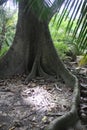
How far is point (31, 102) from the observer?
15.7 ft

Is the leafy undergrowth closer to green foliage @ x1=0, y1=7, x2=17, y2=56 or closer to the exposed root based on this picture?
the exposed root

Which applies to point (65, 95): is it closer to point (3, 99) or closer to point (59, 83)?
point (59, 83)

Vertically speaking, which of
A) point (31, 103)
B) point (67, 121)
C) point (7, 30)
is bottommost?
point (67, 121)

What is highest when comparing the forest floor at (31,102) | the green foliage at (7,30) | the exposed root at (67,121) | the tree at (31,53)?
the green foliage at (7,30)

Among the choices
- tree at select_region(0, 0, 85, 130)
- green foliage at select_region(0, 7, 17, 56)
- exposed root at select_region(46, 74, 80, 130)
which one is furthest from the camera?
green foliage at select_region(0, 7, 17, 56)

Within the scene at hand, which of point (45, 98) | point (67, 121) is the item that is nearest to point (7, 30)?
point (45, 98)

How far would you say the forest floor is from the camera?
3.92 m

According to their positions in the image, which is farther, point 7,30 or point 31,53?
point 7,30

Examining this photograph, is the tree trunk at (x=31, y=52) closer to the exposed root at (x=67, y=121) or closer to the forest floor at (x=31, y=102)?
the forest floor at (x=31, y=102)

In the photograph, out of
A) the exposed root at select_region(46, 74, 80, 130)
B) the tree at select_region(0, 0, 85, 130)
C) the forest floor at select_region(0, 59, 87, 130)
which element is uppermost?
the tree at select_region(0, 0, 85, 130)

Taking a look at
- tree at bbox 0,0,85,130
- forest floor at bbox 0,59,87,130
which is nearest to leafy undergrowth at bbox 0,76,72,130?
forest floor at bbox 0,59,87,130

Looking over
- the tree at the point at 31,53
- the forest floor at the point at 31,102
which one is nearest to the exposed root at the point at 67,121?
the forest floor at the point at 31,102

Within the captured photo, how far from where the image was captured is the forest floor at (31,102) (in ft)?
12.9

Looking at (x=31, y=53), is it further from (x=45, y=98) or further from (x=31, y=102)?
(x=31, y=102)
